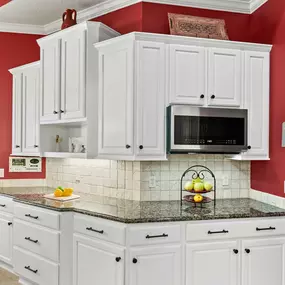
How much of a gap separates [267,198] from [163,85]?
1.41m

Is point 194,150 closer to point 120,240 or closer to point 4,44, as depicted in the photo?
point 120,240

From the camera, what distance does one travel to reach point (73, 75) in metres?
4.15

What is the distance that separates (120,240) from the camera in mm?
3193

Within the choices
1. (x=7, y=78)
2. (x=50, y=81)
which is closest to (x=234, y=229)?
(x=50, y=81)

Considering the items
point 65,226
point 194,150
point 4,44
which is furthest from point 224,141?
point 4,44

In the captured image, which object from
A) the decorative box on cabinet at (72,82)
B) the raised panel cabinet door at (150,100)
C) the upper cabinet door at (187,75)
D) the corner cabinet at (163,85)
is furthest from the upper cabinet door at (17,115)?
the upper cabinet door at (187,75)

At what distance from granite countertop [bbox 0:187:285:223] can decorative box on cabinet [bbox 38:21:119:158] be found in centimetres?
51

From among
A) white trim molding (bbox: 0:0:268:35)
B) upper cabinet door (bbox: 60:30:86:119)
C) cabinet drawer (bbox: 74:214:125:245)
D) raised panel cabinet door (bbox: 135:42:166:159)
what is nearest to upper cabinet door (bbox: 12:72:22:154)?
upper cabinet door (bbox: 60:30:86:119)

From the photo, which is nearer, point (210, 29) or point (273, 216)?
point (273, 216)

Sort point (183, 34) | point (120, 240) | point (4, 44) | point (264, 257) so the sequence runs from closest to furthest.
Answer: point (120, 240), point (264, 257), point (183, 34), point (4, 44)

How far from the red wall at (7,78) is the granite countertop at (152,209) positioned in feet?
3.34

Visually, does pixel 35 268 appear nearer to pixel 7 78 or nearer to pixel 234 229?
pixel 234 229

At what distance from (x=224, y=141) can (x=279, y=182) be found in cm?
60

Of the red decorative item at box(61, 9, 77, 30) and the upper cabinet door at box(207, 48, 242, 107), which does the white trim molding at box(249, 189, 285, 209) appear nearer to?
the upper cabinet door at box(207, 48, 242, 107)
